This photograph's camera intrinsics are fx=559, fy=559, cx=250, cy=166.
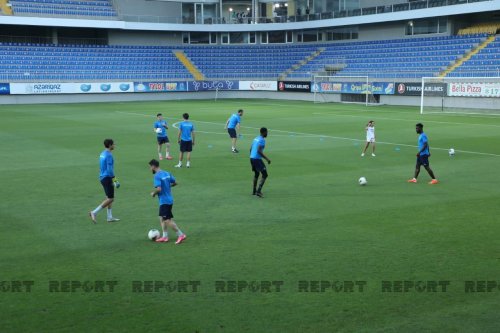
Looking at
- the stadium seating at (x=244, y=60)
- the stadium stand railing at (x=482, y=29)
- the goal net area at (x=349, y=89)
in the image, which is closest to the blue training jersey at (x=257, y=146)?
the stadium seating at (x=244, y=60)

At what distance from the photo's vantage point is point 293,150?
24141 millimetres

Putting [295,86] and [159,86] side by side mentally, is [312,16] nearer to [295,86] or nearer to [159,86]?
[295,86]

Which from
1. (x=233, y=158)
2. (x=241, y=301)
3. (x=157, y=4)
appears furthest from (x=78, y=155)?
(x=157, y=4)

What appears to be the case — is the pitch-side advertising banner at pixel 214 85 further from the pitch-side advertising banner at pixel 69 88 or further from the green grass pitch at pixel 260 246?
the green grass pitch at pixel 260 246

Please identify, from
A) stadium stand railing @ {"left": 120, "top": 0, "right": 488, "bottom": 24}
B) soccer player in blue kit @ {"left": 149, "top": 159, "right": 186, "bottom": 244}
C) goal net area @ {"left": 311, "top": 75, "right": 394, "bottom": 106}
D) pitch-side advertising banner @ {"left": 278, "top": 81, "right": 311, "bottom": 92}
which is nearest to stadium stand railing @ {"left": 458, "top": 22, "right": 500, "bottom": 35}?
stadium stand railing @ {"left": 120, "top": 0, "right": 488, "bottom": 24}

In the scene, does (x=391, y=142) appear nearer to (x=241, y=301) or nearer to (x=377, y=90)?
(x=241, y=301)

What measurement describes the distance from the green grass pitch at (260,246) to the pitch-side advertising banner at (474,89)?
20.5m

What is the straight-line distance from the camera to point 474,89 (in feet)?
138

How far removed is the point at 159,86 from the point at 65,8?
14.2 meters

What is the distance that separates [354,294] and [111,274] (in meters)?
4.00

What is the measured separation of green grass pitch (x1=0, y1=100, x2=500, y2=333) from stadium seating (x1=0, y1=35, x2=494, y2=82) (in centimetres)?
3255

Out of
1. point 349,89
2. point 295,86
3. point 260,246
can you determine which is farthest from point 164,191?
point 295,86

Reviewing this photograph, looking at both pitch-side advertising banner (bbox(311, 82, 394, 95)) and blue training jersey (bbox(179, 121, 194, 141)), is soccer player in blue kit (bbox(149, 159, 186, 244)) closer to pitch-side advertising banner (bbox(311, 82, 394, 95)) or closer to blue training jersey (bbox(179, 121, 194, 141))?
blue training jersey (bbox(179, 121, 194, 141))

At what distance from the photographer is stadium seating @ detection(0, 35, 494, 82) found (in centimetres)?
5294
